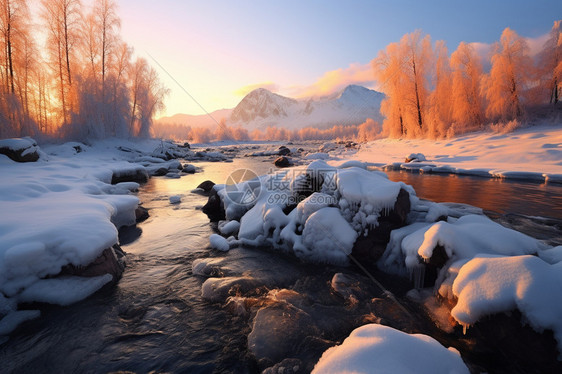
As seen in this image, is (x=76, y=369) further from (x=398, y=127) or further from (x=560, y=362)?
(x=398, y=127)

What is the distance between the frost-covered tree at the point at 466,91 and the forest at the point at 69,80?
1405 inches

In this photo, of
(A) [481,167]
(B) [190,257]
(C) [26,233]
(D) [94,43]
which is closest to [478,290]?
(B) [190,257]

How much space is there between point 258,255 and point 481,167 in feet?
53.4

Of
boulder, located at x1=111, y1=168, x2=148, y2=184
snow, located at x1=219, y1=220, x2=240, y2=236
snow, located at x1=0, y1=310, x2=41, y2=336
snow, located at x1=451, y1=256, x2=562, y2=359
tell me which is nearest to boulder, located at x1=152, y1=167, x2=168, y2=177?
boulder, located at x1=111, y1=168, x2=148, y2=184

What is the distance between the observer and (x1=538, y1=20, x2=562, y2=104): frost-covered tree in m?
19.9

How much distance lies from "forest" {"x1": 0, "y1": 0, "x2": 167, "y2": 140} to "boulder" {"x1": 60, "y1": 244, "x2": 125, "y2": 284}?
668 inches

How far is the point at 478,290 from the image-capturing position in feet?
9.00

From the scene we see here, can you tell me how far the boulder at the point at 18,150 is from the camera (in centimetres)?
1061

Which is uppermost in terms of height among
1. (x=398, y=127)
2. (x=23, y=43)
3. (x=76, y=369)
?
(x=23, y=43)

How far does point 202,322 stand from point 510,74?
2882cm

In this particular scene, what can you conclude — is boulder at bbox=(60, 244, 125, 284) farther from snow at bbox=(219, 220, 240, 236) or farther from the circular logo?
the circular logo

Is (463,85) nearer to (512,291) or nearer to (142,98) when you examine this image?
(512,291)

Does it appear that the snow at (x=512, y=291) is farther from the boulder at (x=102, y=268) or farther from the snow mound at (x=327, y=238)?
the boulder at (x=102, y=268)

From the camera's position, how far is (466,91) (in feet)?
77.6
